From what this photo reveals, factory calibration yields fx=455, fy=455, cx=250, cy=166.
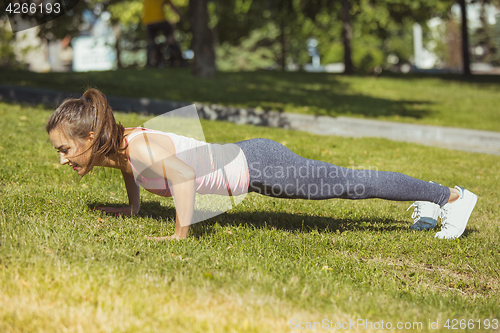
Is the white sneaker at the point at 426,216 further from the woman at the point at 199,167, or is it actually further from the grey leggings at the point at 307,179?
the grey leggings at the point at 307,179

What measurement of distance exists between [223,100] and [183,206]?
8531mm

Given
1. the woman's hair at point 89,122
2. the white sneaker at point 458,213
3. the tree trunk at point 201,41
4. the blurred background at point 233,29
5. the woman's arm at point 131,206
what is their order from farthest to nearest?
the blurred background at point 233,29
the tree trunk at point 201,41
the woman's arm at point 131,206
the white sneaker at point 458,213
the woman's hair at point 89,122

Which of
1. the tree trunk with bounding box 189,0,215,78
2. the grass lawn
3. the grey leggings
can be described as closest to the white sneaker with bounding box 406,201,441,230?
the grey leggings

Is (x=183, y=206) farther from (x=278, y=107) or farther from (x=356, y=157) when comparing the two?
(x=278, y=107)

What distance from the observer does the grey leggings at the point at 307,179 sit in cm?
337

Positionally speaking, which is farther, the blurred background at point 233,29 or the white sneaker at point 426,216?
the blurred background at point 233,29

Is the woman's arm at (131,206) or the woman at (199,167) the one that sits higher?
the woman at (199,167)

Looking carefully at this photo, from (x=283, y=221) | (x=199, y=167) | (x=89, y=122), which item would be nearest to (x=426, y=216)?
(x=283, y=221)

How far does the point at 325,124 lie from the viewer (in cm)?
959

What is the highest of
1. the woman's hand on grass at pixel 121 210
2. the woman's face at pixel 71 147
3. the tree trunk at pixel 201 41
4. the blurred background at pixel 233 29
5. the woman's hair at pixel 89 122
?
the blurred background at pixel 233 29

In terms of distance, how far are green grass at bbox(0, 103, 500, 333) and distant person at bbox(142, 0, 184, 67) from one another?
12342 millimetres

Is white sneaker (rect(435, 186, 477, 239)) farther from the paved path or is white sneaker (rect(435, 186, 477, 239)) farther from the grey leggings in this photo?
the paved path

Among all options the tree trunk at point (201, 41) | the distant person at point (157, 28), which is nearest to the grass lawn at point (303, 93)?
the tree trunk at point (201, 41)

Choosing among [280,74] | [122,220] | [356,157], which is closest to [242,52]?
[280,74]
